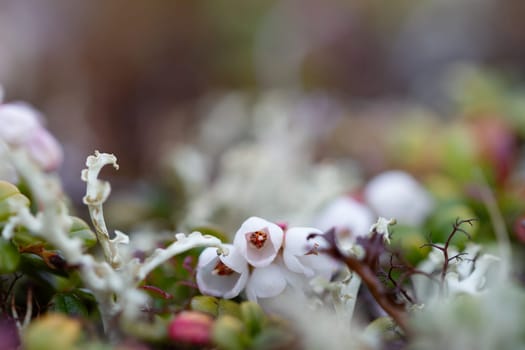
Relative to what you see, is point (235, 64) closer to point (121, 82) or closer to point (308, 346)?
point (121, 82)

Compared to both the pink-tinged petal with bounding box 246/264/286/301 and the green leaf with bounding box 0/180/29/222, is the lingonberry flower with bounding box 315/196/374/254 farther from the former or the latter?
the green leaf with bounding box 0/180/29/222

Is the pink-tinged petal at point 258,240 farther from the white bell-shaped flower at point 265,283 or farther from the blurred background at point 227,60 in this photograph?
the blurred background at point 227,60

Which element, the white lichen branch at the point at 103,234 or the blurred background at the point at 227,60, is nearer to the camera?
the white lichen branch at the point at 103,234

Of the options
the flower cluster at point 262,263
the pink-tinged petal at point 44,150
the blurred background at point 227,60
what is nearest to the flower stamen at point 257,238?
the flower cluster at point 262,263

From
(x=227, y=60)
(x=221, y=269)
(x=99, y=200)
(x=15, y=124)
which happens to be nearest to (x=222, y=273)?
(x=221, y=269)

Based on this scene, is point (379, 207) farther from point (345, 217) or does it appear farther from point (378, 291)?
point (378, 291)

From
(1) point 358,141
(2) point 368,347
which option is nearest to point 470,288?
(2) point 368,347
